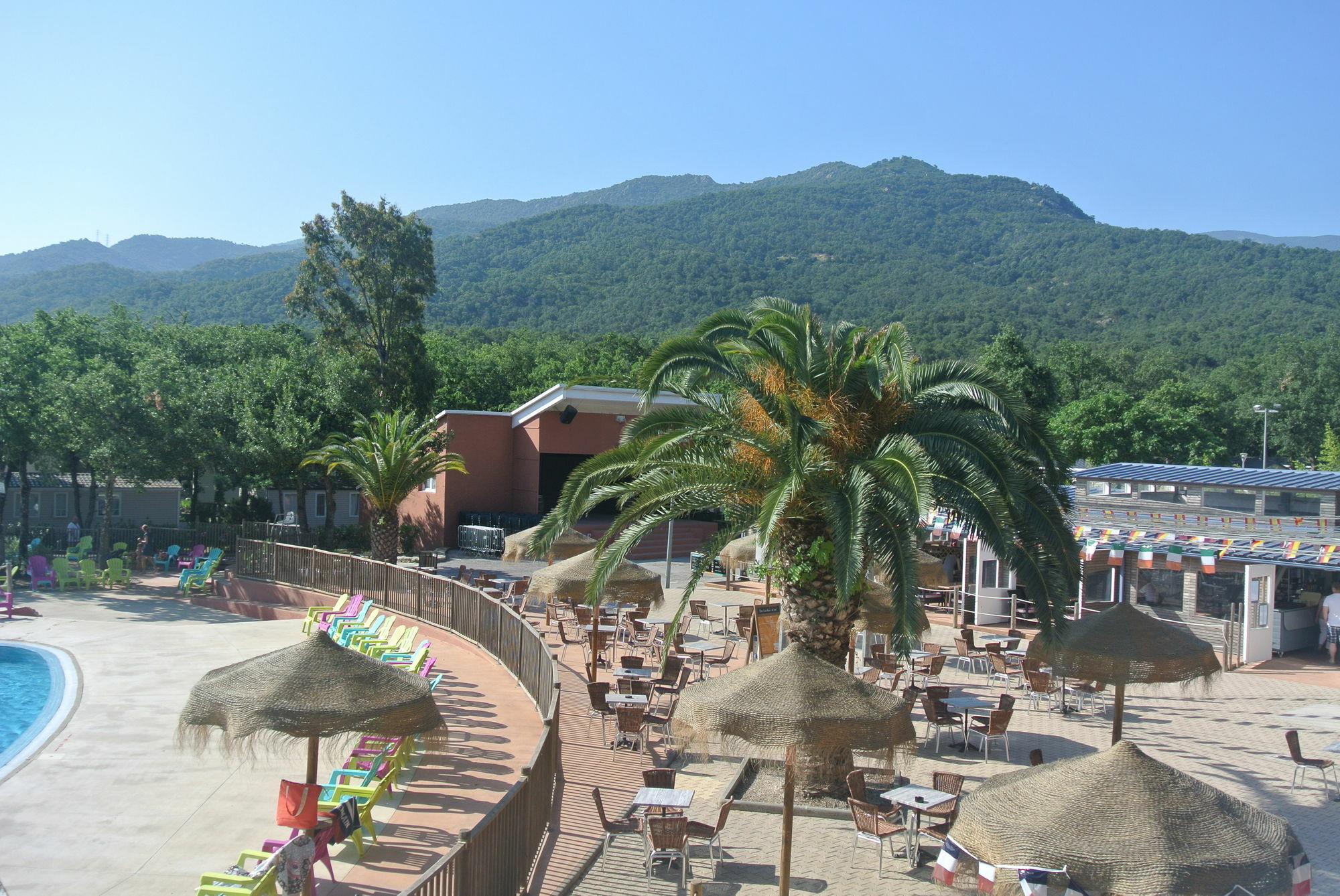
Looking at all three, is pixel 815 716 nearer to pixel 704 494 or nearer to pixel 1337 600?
pixel 704 494

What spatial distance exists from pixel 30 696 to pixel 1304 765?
19241 millimetres

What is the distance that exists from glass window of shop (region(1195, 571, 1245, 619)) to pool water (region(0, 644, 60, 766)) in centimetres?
2147

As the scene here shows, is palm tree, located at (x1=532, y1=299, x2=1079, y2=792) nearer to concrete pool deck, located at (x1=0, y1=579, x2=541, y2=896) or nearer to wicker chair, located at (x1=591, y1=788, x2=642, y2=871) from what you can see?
wicker chair, located at (x1=591, y1=788, x2=642, y2=871)

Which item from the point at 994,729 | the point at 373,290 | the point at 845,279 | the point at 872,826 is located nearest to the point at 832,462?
the point at 872,826

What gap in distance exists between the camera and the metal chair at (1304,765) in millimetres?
11727

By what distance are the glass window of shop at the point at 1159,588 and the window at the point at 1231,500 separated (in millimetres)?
1888

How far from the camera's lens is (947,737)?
46.0 ft

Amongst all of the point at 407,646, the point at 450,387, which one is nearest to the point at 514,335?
the point at 450,387

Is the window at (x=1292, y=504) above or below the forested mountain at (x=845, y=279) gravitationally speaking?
below

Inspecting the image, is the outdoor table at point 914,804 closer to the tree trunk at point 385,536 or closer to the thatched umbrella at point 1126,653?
the thatched umbrella at point 1126,653

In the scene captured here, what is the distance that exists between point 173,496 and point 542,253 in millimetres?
130050

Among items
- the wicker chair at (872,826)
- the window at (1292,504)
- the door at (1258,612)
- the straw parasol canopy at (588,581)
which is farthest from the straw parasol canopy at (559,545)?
the window at (1292,504)

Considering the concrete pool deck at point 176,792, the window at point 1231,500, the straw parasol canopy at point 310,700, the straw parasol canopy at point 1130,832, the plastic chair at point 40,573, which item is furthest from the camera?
the plastic chair at point 40,573

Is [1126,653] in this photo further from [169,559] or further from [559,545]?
[169,559]
